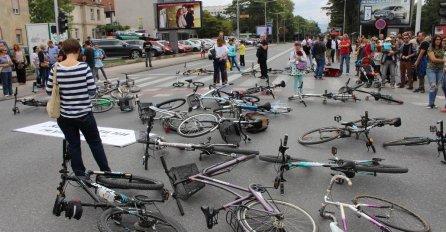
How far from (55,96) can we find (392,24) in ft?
128

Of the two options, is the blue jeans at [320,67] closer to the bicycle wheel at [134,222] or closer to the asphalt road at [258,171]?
the asphalt road at [258,171]

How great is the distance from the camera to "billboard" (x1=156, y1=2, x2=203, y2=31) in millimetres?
35094

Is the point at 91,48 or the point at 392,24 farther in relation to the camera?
the point at 392,24

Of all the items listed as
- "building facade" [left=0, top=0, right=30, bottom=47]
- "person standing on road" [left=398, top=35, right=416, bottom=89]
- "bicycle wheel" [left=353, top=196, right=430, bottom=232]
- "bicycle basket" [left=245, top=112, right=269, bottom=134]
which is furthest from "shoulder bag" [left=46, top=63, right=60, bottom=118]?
"building facade" [left=0, top=0, right=30, bottom=47]

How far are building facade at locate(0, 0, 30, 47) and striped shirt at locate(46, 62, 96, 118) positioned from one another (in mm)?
41025

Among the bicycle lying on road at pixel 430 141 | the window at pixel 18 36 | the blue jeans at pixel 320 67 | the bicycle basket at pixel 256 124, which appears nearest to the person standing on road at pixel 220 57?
the blue jeans at pixel 320 67

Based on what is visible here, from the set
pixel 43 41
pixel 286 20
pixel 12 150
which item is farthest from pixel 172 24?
pixel 286 20

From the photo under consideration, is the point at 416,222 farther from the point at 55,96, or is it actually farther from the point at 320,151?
the point at 55,96

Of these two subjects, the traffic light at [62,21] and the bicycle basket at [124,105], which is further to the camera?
the traffic light at [62,21]

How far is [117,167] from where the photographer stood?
619 cm

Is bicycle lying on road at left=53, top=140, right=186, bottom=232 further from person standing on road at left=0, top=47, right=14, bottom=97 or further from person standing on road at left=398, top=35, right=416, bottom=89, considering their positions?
person standing on road at left=398, top=35, right=416, bottom=89

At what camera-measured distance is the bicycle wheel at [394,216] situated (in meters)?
3.99

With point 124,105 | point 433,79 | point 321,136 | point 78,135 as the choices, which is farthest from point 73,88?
point 433,79

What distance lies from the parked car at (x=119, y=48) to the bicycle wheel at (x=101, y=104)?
23.9 meters
